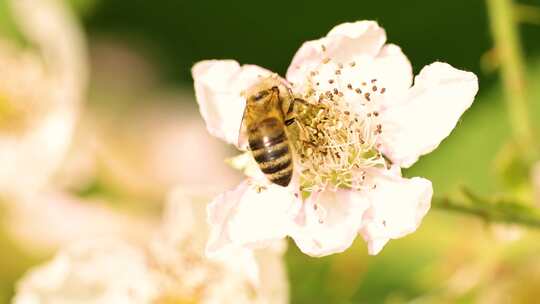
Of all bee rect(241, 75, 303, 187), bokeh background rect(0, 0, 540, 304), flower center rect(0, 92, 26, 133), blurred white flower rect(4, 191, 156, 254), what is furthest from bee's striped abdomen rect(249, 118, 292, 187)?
flower center rect(0, 92, 26, 133)

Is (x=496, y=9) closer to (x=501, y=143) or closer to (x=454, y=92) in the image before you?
(x=454, y=92)

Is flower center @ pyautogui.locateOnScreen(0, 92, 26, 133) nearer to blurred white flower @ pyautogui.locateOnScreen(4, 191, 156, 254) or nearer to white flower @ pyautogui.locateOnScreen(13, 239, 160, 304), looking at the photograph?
blurred white flower @ pyautogui.locateOnScreen(4, 191, 156, 254)

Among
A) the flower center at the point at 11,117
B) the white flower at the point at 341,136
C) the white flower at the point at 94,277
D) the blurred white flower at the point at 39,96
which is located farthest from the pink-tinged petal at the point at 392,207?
the flower center at the point at 11,117

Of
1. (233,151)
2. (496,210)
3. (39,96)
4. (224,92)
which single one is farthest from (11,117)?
(496,210)

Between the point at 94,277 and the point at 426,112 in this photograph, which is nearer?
the point at 426,112

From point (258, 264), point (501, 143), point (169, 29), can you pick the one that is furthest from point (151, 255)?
point (169, 29)

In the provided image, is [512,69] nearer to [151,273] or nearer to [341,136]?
[341,136]

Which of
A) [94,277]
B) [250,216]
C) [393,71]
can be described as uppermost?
[393,71]

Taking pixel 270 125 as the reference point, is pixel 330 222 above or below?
below

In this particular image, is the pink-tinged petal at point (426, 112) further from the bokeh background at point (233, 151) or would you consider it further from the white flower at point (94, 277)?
the white flower at point (94, 277)
